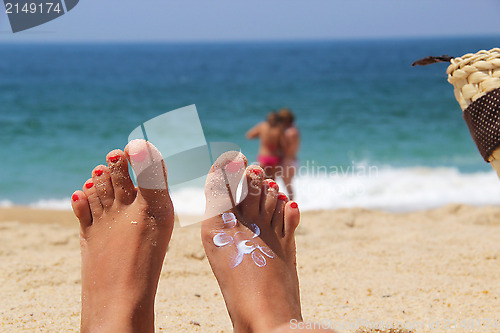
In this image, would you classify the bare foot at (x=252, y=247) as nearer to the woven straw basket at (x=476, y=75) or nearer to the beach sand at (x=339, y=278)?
the beach sand at (x=339, y=278)

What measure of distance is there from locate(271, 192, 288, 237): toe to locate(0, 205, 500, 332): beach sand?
0.33m

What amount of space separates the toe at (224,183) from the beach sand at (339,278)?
15.9 inches

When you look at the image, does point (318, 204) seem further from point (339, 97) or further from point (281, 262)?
point (339, 97)

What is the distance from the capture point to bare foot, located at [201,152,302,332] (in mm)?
1509

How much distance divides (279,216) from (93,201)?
2.27 feet

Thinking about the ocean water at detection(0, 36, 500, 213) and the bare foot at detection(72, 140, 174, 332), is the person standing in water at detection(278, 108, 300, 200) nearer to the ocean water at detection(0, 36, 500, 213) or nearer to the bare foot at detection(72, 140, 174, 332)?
the ocean water at detection(0, 36, 500, 213)

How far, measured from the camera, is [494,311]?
171 cm

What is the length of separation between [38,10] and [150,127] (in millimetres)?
2660

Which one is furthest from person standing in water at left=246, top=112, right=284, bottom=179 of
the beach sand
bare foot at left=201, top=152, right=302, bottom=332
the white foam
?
bare foot at left=201, top=152, right=302, bottom=332

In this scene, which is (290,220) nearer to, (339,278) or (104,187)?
(339,278)

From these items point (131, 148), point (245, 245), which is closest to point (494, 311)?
point (245, 245)

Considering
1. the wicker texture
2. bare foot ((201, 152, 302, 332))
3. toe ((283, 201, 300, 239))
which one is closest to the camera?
the wicker texture

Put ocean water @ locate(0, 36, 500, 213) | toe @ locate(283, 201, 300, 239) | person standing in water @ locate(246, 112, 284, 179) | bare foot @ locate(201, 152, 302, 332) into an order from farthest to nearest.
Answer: ocean water @ locate(0, 36, 500, 213), person standing in water @ locate(246, 112, 284, 179), toe @ locate(283, 201, 300, 239), bare foot @ locate(201, 152, 302, 332)

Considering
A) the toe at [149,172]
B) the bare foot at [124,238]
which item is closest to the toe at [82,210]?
the bare foot at [124,238]
